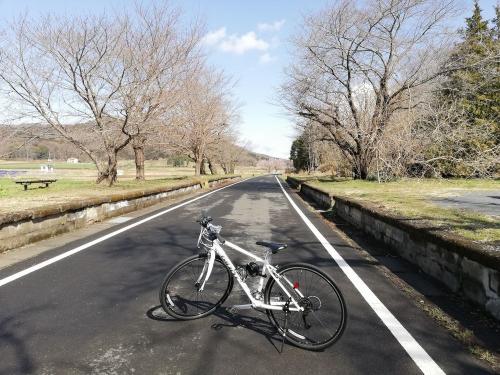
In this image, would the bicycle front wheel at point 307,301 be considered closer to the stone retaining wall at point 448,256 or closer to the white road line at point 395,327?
the white road line at point 395,327

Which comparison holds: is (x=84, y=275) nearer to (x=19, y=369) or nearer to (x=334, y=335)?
(x=19, y=369)

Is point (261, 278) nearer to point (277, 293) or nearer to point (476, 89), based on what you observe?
point (277, 293)

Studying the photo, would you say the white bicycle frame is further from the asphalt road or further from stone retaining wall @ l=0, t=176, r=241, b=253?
the asphalt road

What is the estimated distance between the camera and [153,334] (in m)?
3.54

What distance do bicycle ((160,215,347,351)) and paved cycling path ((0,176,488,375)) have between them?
5.5 inches

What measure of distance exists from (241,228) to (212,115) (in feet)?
88.2

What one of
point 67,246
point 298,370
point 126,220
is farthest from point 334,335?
point 126,220

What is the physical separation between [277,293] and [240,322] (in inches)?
21.7

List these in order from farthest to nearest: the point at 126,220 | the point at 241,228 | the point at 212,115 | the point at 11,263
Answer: the point at 212,115 → the point at 126,220 → the point at 241,228 → the point at 11,263

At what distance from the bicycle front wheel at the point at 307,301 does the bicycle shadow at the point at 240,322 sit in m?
0.10

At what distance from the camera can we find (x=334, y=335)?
11.1 ft

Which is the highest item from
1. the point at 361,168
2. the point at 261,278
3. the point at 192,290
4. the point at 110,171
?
the point at 361,168

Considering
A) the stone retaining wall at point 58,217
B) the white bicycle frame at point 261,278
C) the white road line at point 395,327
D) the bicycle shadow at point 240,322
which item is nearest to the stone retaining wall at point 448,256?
the white road line at point 395,327

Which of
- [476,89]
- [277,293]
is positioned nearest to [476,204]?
[277,293]
